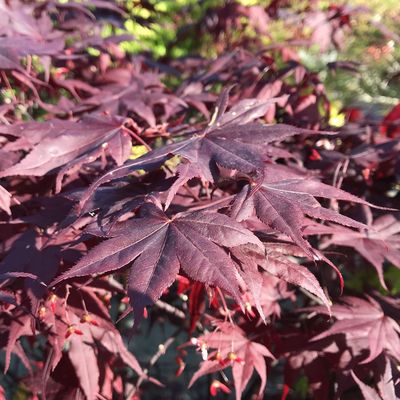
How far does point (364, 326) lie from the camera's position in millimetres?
1414

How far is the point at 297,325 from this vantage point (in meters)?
1.82

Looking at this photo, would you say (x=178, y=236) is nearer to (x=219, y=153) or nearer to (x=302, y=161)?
(x=219, y=153)

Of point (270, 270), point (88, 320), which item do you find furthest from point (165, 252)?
point (88, 320)

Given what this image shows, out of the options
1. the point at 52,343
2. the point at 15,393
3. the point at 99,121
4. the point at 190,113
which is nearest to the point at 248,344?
the point at 52,343

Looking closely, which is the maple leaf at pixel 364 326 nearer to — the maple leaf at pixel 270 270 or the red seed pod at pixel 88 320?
the maple leaf at pixel 270 270

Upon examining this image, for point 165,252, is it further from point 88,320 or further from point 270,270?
point 88,320

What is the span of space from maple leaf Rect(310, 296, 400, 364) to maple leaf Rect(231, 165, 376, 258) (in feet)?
1.54

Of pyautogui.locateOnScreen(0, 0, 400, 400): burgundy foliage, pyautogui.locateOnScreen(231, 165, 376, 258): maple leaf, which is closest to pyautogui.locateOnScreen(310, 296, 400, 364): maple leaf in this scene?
pyautogui.locateOnScreen(0, 0, 400, 400): burgundy foliage

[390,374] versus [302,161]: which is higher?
[302,161]

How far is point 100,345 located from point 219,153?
2.48 ft

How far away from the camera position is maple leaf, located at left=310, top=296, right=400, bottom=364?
137 centimetres

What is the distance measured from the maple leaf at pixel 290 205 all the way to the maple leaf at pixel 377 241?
309 millimetres

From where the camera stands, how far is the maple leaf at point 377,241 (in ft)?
4.54

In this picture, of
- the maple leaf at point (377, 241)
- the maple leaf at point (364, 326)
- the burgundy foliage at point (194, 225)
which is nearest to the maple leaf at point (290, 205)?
the burgundy foliage at point (194, 225)
